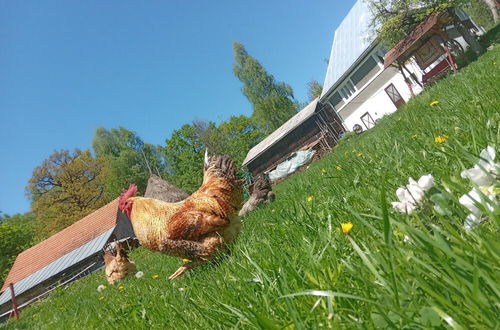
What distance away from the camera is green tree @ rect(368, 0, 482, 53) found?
807 inches

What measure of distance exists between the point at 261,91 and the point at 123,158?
29076mm

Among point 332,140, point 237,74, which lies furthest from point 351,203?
Answer: point 237,74

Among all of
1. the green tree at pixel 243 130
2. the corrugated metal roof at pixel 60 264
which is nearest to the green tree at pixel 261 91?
the green tree at pixel 243 130

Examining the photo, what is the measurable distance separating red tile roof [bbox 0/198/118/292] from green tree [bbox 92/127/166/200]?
1625 centimetres

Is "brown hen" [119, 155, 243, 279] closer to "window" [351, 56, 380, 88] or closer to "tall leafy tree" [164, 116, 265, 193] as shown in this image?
"window" [351, 56, 380, 88]

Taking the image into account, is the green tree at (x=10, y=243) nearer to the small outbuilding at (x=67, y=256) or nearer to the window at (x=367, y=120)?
the small outbuilding at (x=67, y=256)

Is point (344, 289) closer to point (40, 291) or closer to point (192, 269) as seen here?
point (192, 269)

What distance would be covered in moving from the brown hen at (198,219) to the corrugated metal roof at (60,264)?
26290mm

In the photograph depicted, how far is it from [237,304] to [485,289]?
3.44ft

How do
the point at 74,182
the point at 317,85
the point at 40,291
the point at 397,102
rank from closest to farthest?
the point at 40,291 < the point at 397,102 < the point at 74,182 < the point at 317,85

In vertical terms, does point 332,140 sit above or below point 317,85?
below

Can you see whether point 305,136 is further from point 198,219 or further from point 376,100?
point 198,219

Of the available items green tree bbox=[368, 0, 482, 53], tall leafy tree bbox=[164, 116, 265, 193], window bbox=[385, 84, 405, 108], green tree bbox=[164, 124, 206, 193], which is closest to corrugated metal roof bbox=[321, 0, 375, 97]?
window bbox=[385, 84, 405, 108]

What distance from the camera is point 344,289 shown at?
1171 mm
